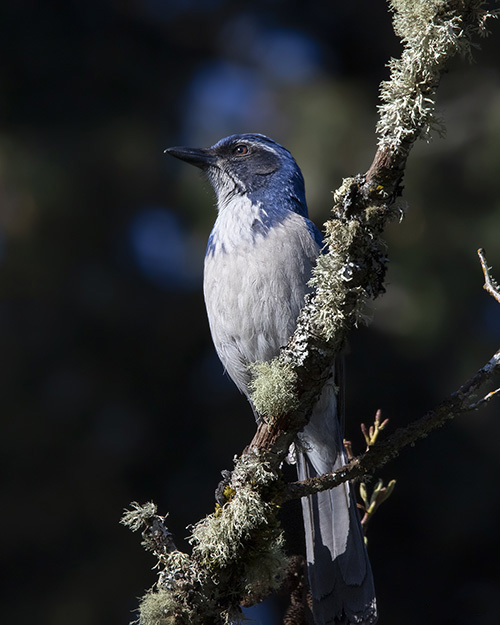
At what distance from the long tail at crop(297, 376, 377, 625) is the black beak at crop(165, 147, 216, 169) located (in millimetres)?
1395

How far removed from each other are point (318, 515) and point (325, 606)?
1.45 feet

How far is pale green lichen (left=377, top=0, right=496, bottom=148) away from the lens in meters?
2.04

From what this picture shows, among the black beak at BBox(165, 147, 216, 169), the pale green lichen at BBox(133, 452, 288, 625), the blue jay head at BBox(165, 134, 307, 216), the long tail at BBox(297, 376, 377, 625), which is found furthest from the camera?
the black beak at BBox(165, 147, 216, 169)

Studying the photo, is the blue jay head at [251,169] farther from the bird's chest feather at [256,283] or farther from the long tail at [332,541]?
the long tail at [332,541]

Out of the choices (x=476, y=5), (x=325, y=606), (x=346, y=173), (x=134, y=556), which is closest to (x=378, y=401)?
(x=346, y=173)

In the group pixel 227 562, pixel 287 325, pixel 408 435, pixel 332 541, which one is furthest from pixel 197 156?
pixel 227 562

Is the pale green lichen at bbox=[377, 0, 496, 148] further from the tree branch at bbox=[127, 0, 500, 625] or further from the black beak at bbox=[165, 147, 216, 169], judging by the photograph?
the black beak at bbox=[165, 147, 216, 169]

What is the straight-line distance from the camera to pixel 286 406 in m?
2.25

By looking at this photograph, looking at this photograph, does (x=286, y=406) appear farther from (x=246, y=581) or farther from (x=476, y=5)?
(x=476, y=5)

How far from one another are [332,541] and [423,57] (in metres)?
1.98

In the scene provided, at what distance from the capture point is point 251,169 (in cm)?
388

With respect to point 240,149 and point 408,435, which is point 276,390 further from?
point 240,149

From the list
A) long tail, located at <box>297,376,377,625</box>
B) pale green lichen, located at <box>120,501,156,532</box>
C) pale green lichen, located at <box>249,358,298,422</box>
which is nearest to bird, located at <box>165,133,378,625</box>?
long tail, located at <box>297,376,377,625</box>

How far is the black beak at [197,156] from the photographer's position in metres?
4.02
